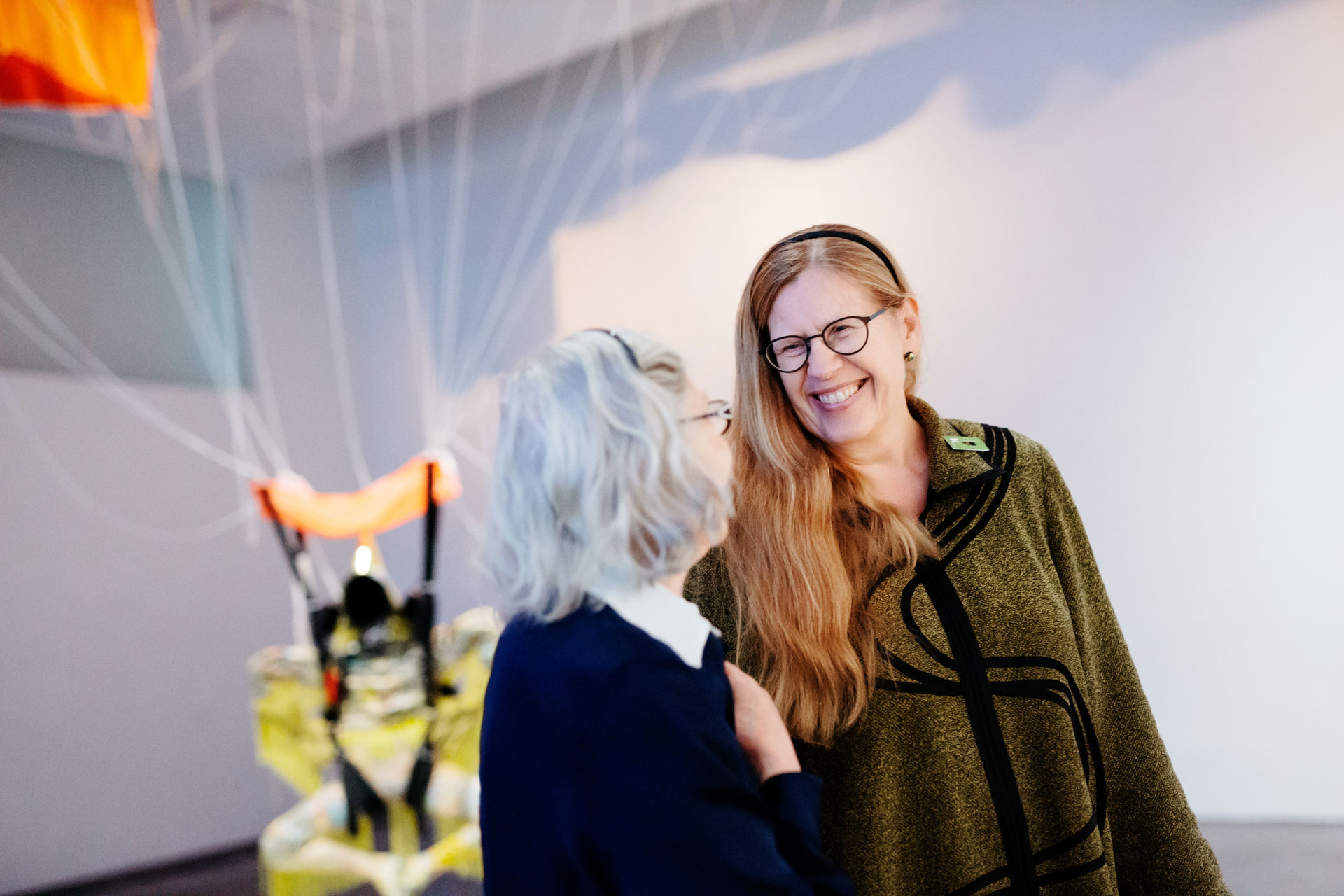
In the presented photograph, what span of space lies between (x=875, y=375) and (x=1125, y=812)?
77cm

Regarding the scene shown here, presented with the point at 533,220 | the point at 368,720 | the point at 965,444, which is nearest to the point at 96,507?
the point at 368,720

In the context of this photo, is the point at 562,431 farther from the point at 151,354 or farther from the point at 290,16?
the point at 151,354

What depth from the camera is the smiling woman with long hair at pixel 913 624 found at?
134 cm

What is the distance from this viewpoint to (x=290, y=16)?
407 centimetres

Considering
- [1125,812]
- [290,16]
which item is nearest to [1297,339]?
[1125,812]

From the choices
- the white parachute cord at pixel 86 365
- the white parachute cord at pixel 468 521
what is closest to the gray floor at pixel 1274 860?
the white parachute cord at pixel 468 521

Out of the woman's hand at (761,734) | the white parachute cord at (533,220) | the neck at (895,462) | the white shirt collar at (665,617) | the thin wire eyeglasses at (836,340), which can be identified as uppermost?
the white parachute cord at (533,220)

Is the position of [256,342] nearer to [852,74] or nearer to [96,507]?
[96,507]

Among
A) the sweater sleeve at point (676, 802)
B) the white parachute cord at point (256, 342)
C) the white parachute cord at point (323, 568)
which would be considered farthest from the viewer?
the white parachute cord at point (323, 568)

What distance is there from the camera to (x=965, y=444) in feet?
4.98

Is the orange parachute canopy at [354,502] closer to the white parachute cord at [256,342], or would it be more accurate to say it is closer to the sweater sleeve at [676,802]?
the white parachute cord at [256,342]

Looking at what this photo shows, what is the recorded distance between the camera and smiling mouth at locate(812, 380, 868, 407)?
143 cm

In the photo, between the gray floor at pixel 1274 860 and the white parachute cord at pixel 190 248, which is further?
the white parachute cord at pixel 190 248

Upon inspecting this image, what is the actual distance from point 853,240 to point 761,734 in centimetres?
80
